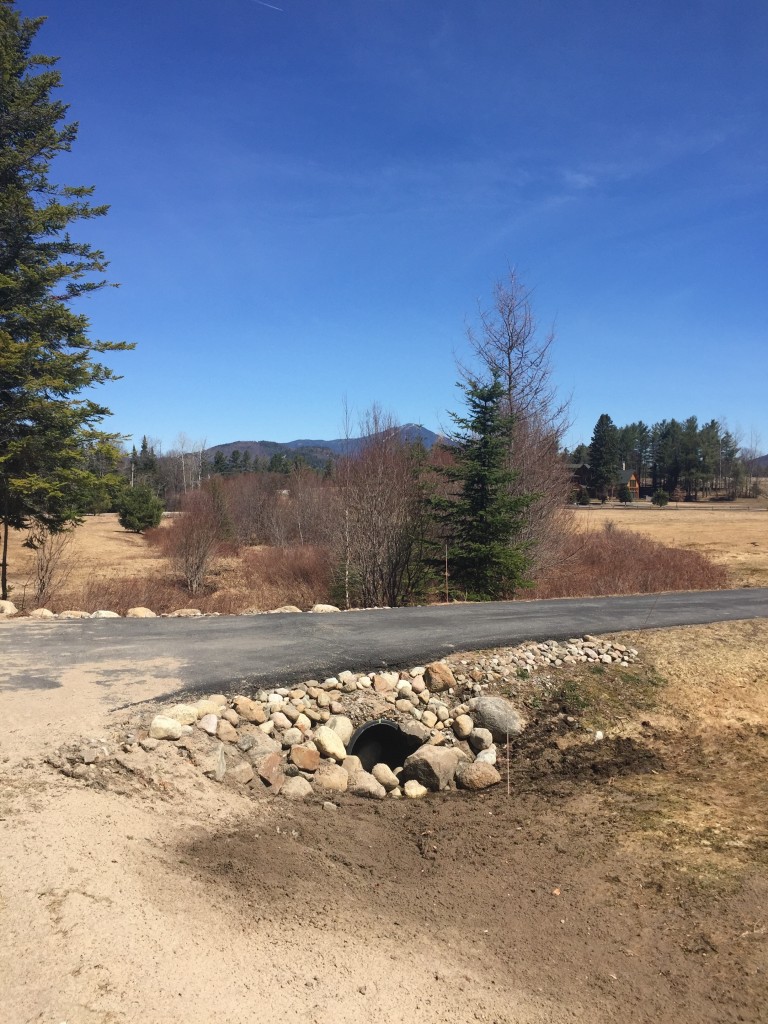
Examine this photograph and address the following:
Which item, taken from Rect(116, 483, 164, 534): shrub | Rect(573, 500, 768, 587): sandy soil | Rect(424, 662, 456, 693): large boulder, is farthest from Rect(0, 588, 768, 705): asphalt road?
Rect(116, 483, 164, 534): shrub

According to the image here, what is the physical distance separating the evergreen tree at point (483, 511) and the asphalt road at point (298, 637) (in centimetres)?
243

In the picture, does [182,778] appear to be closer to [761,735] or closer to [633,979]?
[633,979]

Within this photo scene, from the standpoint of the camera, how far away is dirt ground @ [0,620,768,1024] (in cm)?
337

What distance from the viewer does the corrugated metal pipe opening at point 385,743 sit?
23.3ft

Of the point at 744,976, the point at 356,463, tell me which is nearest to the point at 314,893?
the point at 744,976

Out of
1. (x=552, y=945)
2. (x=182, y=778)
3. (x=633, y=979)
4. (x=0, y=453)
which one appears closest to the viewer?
(x=633, y=979)

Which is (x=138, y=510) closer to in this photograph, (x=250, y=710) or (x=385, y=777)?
(x=250, y=710)

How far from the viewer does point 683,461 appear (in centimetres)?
9081

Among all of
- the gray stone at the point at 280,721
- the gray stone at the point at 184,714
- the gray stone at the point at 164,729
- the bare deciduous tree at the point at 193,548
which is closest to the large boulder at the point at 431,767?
the gray stone at the point at 280,721

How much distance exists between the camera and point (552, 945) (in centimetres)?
403

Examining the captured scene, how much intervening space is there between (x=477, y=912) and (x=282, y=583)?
614 inches

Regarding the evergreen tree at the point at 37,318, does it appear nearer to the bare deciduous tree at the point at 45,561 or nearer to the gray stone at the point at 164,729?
the bare deciduous tree at the point at 45,561

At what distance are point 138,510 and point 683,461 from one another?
77232 millimetres

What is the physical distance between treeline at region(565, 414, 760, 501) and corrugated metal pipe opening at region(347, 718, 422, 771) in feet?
268
